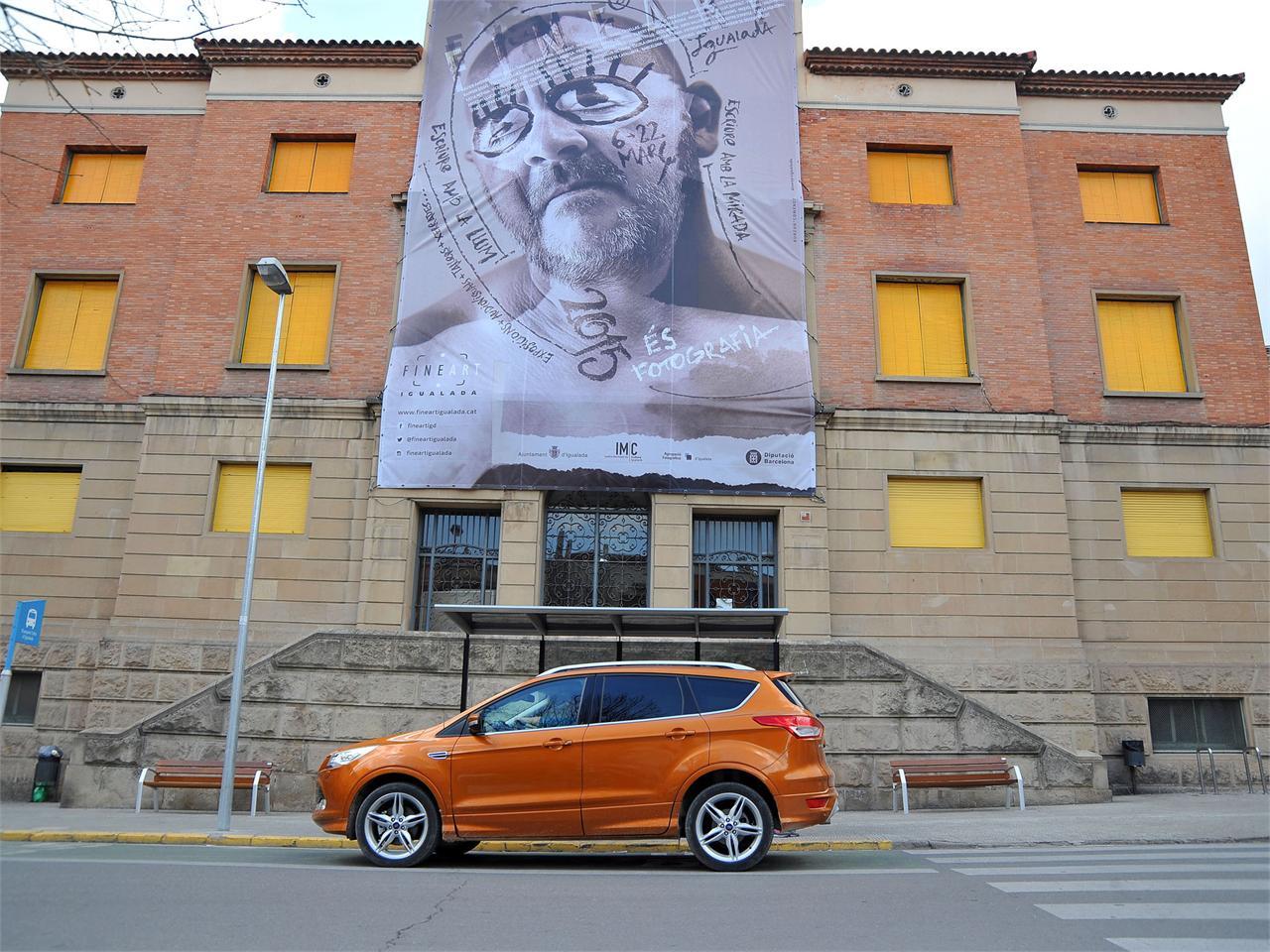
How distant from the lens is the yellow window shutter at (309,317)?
1852cm

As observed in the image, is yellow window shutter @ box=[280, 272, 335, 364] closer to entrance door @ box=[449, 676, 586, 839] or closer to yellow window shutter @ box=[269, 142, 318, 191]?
yellow window shutter @ box=[269, 142, 318, 191]

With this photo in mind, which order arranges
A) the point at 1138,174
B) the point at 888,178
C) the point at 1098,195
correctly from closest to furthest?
the point at 888,178
the point at 1098,195
the point at 1138,174

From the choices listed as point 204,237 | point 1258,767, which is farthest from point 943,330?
point 204,237

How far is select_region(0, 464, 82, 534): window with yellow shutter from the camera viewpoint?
1805 cm

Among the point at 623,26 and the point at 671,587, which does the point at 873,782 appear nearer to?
the point at 671,587

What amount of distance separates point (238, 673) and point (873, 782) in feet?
31.3

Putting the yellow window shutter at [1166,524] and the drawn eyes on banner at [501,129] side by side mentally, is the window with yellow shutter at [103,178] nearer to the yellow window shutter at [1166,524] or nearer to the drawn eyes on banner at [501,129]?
the drawn eyes on banner at [501,129]

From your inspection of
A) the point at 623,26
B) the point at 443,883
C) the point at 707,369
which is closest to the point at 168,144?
the point at 623,26

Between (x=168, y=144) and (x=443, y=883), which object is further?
(x=168, y=144)

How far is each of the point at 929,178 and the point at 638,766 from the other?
1546cm

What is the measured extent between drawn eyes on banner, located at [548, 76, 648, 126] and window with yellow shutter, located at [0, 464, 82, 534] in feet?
39.7

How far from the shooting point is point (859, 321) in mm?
18312

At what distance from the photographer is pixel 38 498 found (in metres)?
18.2

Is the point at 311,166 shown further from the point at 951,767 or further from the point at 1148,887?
the point at 1148,887
